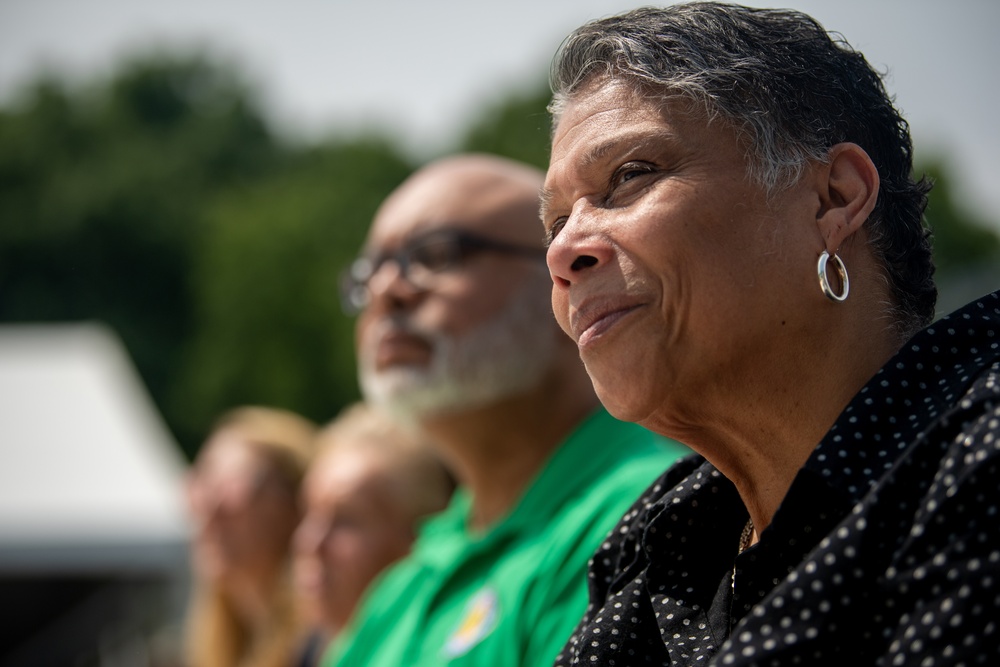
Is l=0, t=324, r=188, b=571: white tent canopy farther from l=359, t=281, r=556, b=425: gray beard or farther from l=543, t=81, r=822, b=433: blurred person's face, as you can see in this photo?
l=543, t=81, r=822, b=433: blurred person's face

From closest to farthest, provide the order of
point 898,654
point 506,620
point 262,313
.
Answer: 1. point 898,654
2. point 506,620
3. point 262,313

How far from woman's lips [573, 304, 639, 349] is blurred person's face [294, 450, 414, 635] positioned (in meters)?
2.51

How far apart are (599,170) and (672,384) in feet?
1.07

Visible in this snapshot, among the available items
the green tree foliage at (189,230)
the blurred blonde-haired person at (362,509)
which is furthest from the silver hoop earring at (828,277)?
the green tree foliage at (189,230)

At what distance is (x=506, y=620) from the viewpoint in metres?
2.35

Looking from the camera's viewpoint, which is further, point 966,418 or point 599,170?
point 599,170

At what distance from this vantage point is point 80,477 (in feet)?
26.9

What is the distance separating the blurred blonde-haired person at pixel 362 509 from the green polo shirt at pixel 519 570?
0.60m

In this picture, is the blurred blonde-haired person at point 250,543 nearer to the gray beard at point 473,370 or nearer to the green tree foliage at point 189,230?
the gray beard at point 473,370

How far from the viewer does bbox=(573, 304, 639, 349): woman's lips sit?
4.80ft

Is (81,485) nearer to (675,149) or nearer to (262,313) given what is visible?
(675,149)

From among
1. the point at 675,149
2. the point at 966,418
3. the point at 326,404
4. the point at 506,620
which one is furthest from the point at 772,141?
the point at 326,404

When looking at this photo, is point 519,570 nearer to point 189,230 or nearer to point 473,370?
point 473,370

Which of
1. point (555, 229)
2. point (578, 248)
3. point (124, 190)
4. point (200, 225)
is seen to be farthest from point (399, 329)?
point (124, 190)
